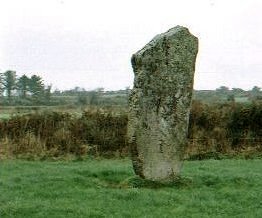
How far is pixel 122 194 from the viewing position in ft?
35.4

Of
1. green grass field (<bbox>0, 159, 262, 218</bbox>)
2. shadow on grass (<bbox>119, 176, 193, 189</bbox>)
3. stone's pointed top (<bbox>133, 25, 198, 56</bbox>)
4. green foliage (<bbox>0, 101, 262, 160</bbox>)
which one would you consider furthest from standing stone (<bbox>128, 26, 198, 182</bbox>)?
green foliage (<bbox>0, 101, 262, 160</bbox>)

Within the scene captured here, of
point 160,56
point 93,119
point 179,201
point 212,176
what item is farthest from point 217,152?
point 179,201

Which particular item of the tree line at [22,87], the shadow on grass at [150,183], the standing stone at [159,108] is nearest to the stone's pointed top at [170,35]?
the standing stone at [159,108]

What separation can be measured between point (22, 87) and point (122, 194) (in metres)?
31.5

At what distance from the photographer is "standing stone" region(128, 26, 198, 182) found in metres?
12.3

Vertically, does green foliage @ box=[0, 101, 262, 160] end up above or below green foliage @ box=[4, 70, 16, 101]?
below

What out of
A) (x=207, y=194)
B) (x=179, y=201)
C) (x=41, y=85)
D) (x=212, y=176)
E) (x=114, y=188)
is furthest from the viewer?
(x=41, y=85)

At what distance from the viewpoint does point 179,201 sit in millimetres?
10422

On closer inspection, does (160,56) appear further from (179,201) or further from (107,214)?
(107,214)

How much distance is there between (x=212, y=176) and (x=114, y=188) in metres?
2.52

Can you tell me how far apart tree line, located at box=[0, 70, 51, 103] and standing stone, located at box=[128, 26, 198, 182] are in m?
26.5

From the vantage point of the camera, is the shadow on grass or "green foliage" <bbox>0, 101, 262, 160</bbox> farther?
"green foliage" <bbox>0, 101, 262, 160</bbox>

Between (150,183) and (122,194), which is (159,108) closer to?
(150,183)

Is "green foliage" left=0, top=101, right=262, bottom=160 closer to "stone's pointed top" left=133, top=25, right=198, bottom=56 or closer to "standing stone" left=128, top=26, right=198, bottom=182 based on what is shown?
"standing stone" left=128, top=26, right=198, bottom=182
